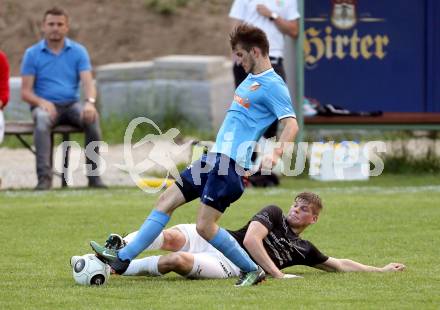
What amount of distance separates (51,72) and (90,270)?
642 cm

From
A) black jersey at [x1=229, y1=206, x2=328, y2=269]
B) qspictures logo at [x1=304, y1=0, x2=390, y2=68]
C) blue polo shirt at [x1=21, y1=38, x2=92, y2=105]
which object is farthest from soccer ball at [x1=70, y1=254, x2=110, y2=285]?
qspictures logo at [x1=304, y1=0, x2=390, y2=68]

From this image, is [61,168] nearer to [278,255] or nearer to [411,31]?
[411,31]

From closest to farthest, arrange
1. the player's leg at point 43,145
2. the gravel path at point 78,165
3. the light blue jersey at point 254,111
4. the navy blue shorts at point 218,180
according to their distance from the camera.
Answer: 1. the navy blue shorts at point 218,180
2. the light blue jersey at point 254,111
3. the player's leg at point 43,145
4. the gravel path at point 78,165

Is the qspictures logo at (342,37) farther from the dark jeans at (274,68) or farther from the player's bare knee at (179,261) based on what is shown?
the player's bare knee at (179,261)

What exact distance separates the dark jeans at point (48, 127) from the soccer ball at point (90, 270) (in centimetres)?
579

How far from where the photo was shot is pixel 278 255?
8.70 metres

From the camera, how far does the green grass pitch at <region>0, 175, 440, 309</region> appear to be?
24.9 feet

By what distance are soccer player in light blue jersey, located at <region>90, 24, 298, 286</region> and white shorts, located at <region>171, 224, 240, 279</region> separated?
1.30ft

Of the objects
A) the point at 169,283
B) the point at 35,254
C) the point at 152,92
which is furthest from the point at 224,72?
the point at 169,283

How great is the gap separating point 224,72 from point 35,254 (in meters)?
10.5

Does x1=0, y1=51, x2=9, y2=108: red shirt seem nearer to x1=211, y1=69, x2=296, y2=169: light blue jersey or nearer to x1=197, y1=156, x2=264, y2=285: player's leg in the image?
x1=211, y1=69, x2=296, y2=169: light blue jersey

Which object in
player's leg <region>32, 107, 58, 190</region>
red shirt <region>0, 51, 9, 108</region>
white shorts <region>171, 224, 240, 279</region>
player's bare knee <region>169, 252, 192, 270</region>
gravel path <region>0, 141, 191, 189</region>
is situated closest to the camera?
player's bare knee <region>169, 252, 192, 270</region>

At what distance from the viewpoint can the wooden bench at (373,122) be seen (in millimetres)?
15516

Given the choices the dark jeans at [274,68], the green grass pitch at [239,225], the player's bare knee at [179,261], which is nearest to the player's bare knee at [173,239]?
the green grass pitch at [239,225]
